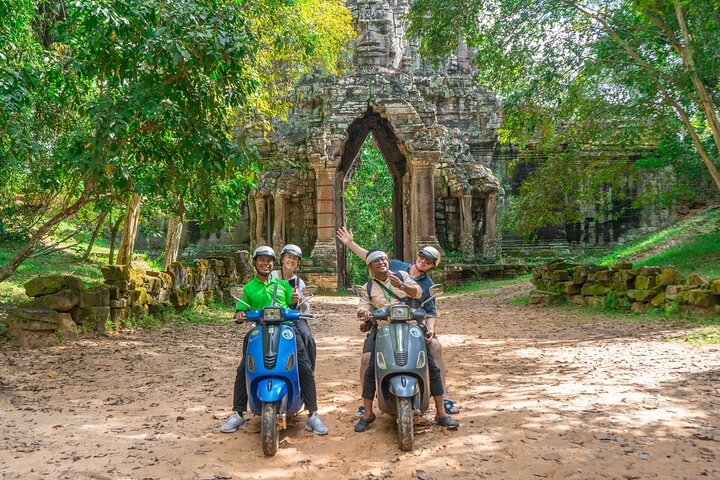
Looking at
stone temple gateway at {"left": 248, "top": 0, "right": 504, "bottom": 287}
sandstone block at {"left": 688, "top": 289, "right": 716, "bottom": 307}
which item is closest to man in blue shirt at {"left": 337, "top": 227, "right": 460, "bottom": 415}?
sandstone block at {"left": 688, "top": 289, "right": 716, "bottom": 307}

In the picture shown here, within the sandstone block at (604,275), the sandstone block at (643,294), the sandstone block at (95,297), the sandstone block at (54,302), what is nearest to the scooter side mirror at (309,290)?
the sandstone block at (54,302)

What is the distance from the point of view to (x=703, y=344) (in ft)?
22.9

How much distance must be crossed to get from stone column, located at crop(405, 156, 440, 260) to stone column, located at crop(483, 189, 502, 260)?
9.07 feet

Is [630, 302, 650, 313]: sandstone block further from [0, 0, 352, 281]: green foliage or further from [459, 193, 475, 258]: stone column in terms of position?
[459, 193, 475, 258]: stone column

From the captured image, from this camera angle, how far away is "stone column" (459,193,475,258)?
67.5ft

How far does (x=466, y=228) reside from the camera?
2067 cm

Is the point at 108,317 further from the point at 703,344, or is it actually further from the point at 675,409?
the point at 703,344

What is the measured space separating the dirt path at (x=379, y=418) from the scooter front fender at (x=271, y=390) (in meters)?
0.38

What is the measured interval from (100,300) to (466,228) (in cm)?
1464

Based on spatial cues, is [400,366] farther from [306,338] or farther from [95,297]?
[95,297]

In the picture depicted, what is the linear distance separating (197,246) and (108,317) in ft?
50.1

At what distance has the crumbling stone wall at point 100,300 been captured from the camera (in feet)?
24.4

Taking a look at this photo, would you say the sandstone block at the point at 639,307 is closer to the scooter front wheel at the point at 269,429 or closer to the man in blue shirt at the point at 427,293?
the man in blue shirt at the point at 427,293

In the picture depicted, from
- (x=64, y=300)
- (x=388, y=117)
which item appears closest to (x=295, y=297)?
(x=64, y=300)
